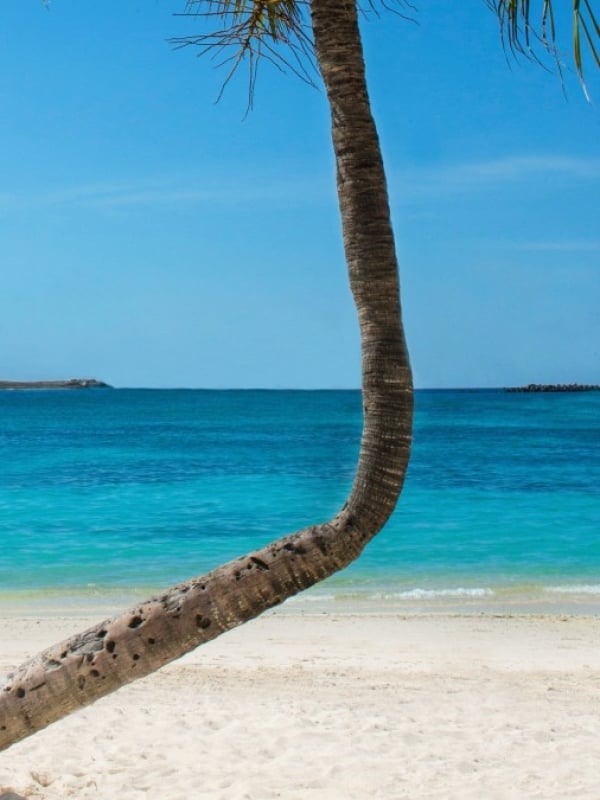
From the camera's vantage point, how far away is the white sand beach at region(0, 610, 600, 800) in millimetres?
4992

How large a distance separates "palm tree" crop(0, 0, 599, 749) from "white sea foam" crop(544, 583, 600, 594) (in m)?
10.3

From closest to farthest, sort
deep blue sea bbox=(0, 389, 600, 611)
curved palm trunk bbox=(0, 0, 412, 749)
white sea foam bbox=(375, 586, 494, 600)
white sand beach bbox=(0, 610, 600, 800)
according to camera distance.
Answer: curved palm trunk bbox=(0, 0, 412, 749) → white sand beach bbox=(0, 610, 600, 800) → white sea foam bbox=(375, 586, 494, 600) → deep blue sea bbox=(0, 389, 600, 611)

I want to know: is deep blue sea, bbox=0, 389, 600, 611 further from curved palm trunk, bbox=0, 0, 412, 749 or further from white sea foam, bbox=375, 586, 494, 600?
curved palm trunk, bbox=0, 0, 412, 749

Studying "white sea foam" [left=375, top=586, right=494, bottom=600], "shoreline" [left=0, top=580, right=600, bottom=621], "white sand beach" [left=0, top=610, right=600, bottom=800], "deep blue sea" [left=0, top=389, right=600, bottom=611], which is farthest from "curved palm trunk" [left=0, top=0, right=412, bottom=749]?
"white sea foam" [left=375, top=586, right=494, bottom=600]

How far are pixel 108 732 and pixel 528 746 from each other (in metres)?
2.56

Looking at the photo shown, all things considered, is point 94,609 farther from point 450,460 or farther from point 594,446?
point 594,446

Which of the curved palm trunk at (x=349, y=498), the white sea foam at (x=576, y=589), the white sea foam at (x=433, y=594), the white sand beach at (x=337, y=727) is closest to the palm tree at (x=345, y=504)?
the curved palm trunk at (x=349, y=498)

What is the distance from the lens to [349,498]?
10.8 feet

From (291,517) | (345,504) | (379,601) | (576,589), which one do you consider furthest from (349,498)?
(291,517)

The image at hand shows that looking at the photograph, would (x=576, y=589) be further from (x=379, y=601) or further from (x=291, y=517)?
(x=291, y=517)

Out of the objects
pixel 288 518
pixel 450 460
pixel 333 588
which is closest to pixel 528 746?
pixel 333 588

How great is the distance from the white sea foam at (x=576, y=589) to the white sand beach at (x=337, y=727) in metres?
3.34

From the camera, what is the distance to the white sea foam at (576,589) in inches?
507

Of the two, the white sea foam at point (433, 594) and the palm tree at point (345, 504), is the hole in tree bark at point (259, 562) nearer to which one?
the palm tree at point (345, 504)
